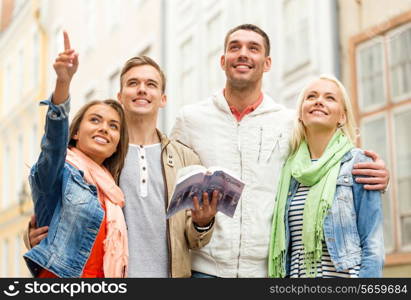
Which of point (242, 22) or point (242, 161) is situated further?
point (242, 22)

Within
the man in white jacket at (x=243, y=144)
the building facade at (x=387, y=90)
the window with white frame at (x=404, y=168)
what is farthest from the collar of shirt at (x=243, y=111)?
the window with white frame at (x=404, y=168)

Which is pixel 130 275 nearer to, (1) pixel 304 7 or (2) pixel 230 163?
(2) pixel 230 163

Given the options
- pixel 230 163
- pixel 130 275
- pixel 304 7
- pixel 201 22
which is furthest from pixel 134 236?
pixel 201 22

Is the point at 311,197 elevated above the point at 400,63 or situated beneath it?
→ situated beneath

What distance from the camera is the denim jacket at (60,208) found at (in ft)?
10.2

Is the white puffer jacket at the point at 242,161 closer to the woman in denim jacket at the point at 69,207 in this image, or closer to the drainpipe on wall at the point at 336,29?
the woman in denim jacket at the point at 69,207

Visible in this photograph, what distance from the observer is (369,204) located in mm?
3322

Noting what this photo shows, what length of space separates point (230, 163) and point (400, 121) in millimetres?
4534

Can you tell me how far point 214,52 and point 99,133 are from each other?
8.03 metres

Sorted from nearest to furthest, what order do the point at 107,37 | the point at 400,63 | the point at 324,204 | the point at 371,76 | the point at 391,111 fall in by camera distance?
the point at 324,204, the point at 400,63, the point at 391,111, the point at 371,76, the point at 107,37

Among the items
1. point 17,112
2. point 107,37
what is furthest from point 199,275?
point 17,112

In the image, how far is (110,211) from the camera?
3215mm

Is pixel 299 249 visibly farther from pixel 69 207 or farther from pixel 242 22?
pixel 242 22

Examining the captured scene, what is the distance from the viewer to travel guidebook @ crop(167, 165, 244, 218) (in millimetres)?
3088
